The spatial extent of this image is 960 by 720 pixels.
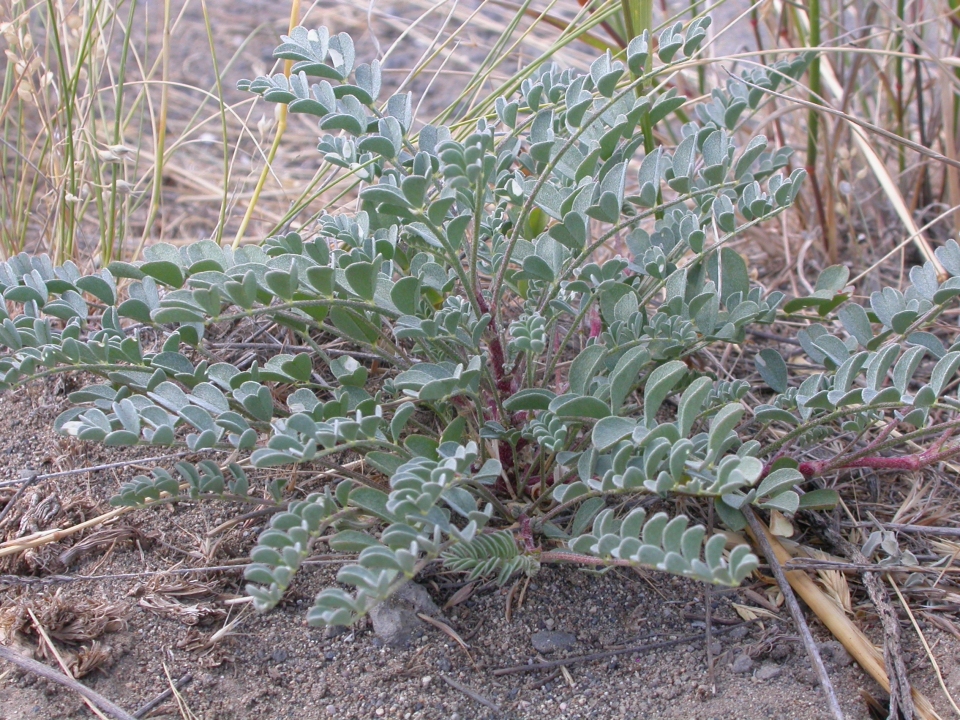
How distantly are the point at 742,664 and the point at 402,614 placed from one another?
19.8 inches

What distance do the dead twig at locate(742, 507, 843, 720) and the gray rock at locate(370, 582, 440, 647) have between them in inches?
20.2

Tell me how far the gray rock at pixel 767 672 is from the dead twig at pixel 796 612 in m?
0.05

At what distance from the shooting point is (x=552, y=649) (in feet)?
4.29

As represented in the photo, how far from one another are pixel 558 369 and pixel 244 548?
611mm

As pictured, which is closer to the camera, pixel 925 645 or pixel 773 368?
pixel 925 645

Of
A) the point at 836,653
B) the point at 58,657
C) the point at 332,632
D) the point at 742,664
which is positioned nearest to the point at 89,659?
the point at 58,657

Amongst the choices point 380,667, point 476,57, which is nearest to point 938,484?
point 380,667

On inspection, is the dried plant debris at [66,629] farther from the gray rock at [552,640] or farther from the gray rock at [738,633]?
the gray rock at [738,633]

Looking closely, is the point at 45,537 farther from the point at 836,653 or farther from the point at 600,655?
the point at 836,653

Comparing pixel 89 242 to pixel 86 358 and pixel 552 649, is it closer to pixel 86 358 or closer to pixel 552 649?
pixel 86 358

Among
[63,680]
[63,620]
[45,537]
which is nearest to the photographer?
[63,680]

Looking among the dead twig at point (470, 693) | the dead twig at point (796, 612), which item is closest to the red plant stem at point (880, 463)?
the dead twig at point (796, 612)

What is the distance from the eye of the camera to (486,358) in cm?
134

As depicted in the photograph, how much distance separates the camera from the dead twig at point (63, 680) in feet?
3.78
